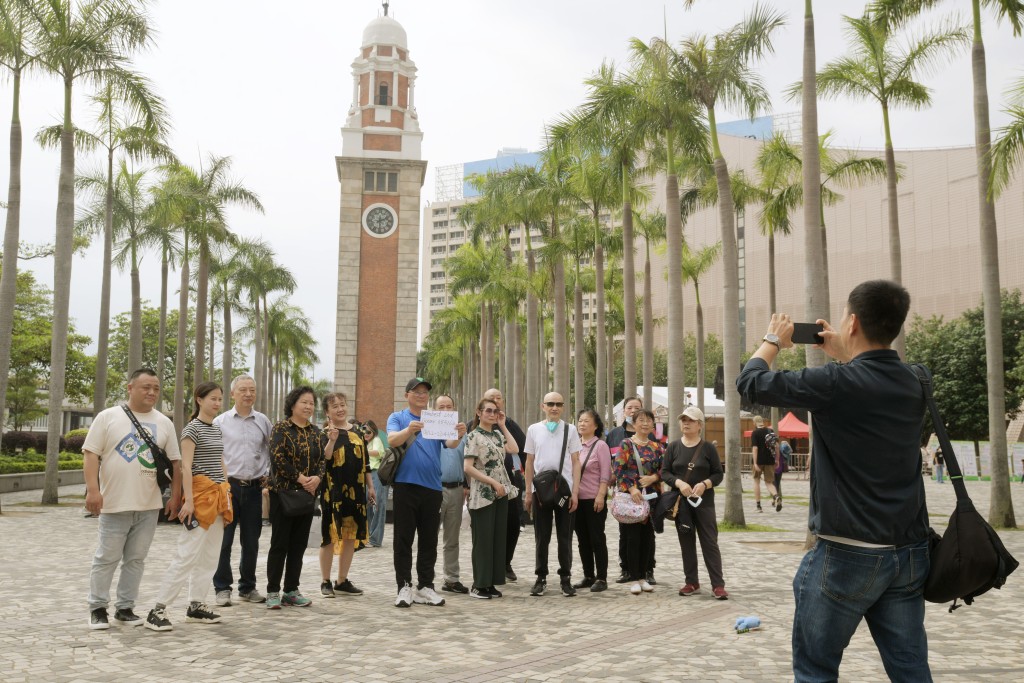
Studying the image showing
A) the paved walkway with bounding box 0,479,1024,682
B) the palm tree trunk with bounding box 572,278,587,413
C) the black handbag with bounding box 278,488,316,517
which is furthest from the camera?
the palm tree trunk with bounding box 572,278,587,413

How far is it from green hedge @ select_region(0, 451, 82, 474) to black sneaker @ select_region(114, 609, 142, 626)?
19.4 m

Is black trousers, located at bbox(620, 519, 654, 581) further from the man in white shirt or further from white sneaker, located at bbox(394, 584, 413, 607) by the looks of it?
the man in white shirt

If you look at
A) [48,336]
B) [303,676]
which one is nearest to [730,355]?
[303,676]

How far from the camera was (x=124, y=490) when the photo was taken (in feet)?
21.7

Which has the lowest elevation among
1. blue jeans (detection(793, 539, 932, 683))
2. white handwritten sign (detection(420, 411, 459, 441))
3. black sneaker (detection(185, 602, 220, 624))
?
black sneaker (detection(185, 602, 220, 624))

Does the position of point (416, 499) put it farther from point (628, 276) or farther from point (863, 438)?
point (628, 276)

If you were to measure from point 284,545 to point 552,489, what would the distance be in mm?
2546

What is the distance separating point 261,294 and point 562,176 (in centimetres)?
2385

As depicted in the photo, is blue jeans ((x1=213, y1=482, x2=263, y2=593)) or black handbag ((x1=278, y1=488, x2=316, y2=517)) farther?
blue jeans ((x1=213, y1=482, x2=263, y2=593))

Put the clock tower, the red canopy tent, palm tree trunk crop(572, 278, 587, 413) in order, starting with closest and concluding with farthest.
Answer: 1. palm tree trunk crop(572, 278, 587, 413)
2. the red canopy tent
3. the clock tower

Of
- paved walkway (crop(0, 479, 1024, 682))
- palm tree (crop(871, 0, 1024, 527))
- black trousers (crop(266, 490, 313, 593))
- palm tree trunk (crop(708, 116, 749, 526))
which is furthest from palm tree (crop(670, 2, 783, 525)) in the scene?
black trousers (crop(266, 490, 313, 593))

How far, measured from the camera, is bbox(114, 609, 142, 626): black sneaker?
6.71 metres

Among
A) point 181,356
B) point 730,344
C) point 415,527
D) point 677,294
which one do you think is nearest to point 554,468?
point 415,527

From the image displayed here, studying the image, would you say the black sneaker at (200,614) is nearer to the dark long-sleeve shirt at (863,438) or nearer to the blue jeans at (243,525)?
the blue jeans at (243,525)
